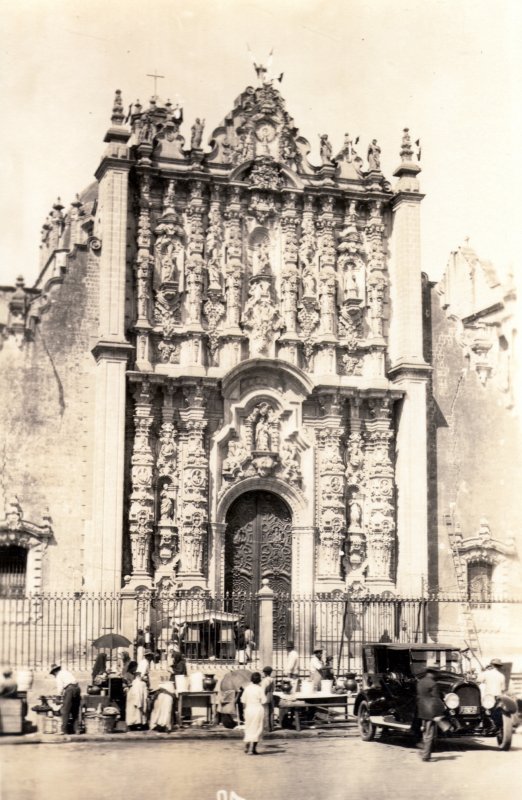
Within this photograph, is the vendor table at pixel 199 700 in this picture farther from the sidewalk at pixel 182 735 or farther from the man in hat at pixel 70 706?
the man in hat at pixel 70 706

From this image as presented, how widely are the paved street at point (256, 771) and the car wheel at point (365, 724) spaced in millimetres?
299

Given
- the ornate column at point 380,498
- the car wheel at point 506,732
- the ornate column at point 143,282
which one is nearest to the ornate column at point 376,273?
the ornate column at point 380,498

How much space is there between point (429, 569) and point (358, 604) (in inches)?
90.2

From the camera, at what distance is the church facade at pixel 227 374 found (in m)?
27.0

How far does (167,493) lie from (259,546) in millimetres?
2698

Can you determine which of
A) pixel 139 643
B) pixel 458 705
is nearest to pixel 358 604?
pixel 139 643

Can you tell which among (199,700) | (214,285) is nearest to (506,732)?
(199,700)

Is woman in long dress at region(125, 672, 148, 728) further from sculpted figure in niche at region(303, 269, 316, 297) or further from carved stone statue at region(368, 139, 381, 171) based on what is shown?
carved stone statue at region(368, 139, 381, 171)

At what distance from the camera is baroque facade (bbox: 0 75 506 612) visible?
88.7 ft

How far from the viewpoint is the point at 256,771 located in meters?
16.0

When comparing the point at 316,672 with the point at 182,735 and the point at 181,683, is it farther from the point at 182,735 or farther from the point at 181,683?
the point at 182,735

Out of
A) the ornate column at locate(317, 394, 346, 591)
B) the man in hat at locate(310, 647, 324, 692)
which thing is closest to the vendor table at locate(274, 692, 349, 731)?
the man in hat at locate(310, 647, 324, 692)

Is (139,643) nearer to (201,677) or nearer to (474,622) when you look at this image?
(201,677)

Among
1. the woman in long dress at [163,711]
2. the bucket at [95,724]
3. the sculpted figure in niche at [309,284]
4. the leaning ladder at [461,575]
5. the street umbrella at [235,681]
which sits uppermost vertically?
the sculpted figure in niche at [309,284]
